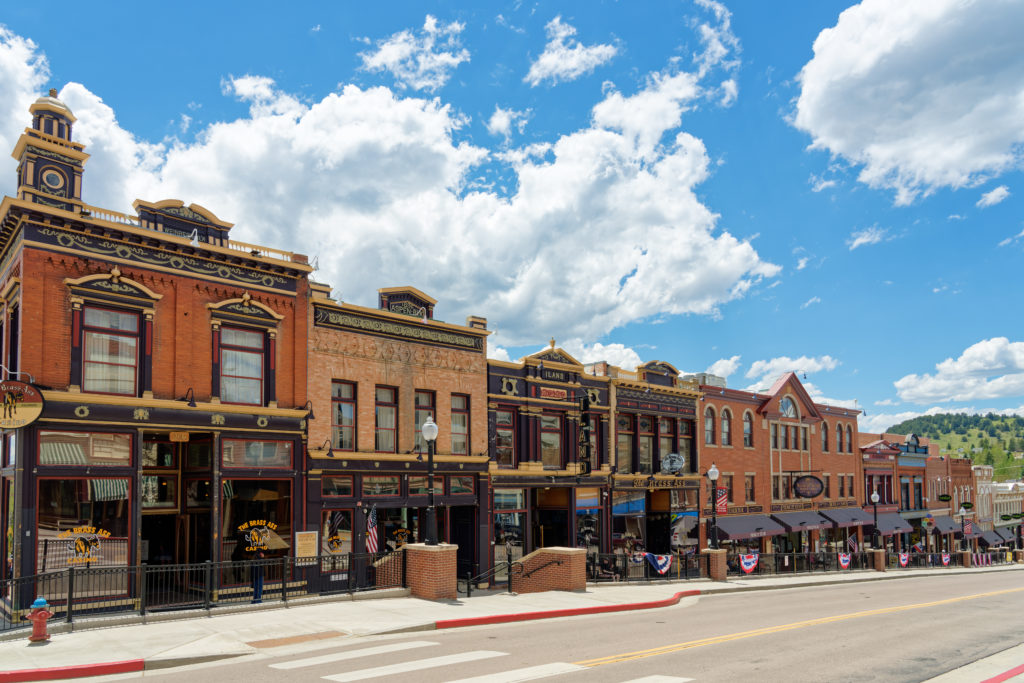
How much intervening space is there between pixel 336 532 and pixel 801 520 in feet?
108

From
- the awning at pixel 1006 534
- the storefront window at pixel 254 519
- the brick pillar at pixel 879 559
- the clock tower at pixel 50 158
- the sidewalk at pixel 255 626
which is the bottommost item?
the awning at pixel 1006 534

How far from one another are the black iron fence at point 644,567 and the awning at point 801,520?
50.2ft

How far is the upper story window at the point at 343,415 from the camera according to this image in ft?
84.8

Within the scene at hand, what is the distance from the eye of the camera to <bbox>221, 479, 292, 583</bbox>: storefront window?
22.3 m

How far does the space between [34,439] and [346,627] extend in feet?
28.5

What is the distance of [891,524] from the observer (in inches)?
2260

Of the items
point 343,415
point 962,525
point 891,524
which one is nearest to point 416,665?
point 343,415

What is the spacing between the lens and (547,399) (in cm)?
3378

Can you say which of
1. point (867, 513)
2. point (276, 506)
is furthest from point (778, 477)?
point (276, 506)

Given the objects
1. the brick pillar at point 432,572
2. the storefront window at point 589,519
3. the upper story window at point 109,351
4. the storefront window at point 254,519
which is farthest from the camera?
the storefront window at point 589,519

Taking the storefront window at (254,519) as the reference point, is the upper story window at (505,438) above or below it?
above

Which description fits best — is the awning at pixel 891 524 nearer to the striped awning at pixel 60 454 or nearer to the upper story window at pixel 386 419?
the upper story window at pixel 386 419

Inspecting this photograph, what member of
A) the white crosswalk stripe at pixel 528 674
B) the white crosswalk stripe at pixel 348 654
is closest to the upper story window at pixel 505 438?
the white crosswalk stripe at pixel 348 654

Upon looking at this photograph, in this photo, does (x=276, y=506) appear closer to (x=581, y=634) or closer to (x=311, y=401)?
(x=311, y=401)
